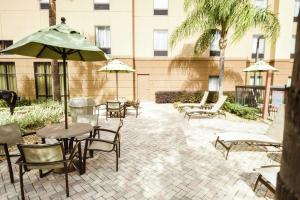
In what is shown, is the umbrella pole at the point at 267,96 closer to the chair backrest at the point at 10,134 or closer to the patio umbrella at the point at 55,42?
the patio umbrella at the point at 55,42

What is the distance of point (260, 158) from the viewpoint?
5.32 m

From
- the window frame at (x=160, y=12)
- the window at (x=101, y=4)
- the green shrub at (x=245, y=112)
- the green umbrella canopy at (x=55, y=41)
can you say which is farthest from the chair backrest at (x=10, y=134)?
the window frame at (x=160, y=12)

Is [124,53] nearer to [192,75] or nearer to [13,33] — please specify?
[192,75]

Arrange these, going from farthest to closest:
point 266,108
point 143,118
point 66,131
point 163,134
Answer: point 143,118 < point 266,108 < point 163,134 < point 66,131

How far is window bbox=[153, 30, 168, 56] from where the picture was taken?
16.8 metres

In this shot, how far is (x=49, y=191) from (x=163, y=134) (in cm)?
446

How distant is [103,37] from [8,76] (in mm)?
8155

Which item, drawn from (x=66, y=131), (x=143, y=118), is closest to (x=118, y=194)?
(x=66, y=131)

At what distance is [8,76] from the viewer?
51.5ft

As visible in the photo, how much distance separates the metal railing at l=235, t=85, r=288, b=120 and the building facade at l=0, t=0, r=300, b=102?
5630mm

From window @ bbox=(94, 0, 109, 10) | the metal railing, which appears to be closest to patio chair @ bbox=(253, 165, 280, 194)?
the metal railing

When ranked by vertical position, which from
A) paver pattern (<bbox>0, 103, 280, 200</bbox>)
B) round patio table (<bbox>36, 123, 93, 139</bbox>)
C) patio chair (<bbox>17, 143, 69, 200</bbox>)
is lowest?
paver pattern (<bbox>0, 103, 280, 200</bbox>)

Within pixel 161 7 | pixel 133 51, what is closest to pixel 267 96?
pixel 133 51

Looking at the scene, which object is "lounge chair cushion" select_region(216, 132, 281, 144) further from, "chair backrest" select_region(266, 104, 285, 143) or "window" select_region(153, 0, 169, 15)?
"window" select_region(153, 0, 169, 15)
